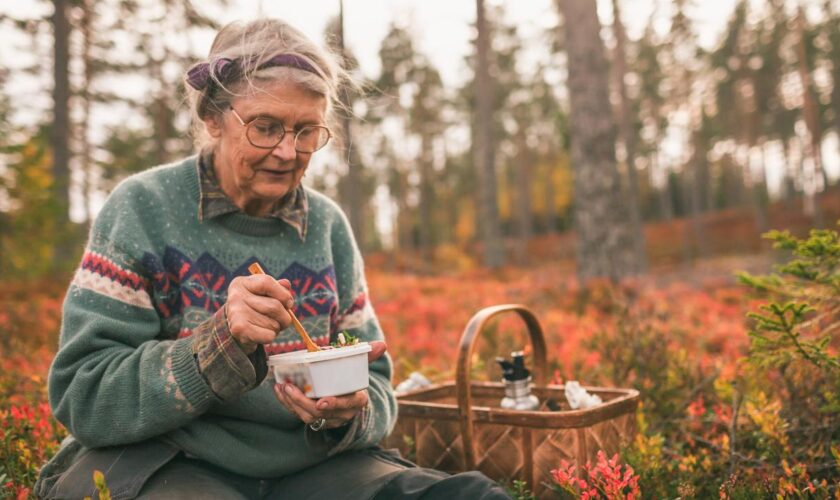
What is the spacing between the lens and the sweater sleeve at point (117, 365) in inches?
76.0

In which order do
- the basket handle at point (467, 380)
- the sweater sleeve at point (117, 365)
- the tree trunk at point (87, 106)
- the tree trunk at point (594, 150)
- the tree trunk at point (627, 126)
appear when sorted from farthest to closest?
the tree trunk at point (627, 126)
the tree trunk at point (87, 106)
the tree trunk at point (594, 150)
the basket handle at point (467, 380)
the sweater sleeve at point (117, 365)

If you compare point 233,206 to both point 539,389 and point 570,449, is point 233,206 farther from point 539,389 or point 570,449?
point 539,389

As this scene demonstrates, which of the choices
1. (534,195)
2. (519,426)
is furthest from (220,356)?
(534,195)

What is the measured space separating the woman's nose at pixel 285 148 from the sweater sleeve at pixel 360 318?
56 centimetres

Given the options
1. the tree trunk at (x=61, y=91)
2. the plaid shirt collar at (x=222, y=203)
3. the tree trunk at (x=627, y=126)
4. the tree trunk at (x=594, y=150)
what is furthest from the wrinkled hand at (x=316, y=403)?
the tree trunk at (x=627, y=126)

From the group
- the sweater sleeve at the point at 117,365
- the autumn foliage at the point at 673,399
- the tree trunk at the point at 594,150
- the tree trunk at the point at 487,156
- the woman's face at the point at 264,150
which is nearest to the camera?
the sweater sleeve at the point at 117,365

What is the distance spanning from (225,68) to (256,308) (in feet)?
2.90

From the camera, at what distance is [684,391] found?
3760 millimetres

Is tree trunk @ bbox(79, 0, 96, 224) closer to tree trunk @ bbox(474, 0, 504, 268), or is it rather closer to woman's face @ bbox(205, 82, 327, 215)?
tree trunk @ bbox(474, 0, 504, 268)

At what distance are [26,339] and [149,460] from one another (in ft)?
16.1

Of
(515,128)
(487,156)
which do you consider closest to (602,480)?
(487,156)

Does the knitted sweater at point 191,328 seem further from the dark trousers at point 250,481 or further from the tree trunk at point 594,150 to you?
the tree trunk at point 594,150

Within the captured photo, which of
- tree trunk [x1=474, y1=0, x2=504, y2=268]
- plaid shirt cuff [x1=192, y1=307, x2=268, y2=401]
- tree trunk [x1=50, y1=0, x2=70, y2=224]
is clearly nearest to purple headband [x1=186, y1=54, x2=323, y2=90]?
plaid shirt cuff [x1=192, y1=307, x2=268, y2=401]

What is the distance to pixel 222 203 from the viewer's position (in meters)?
2.38
